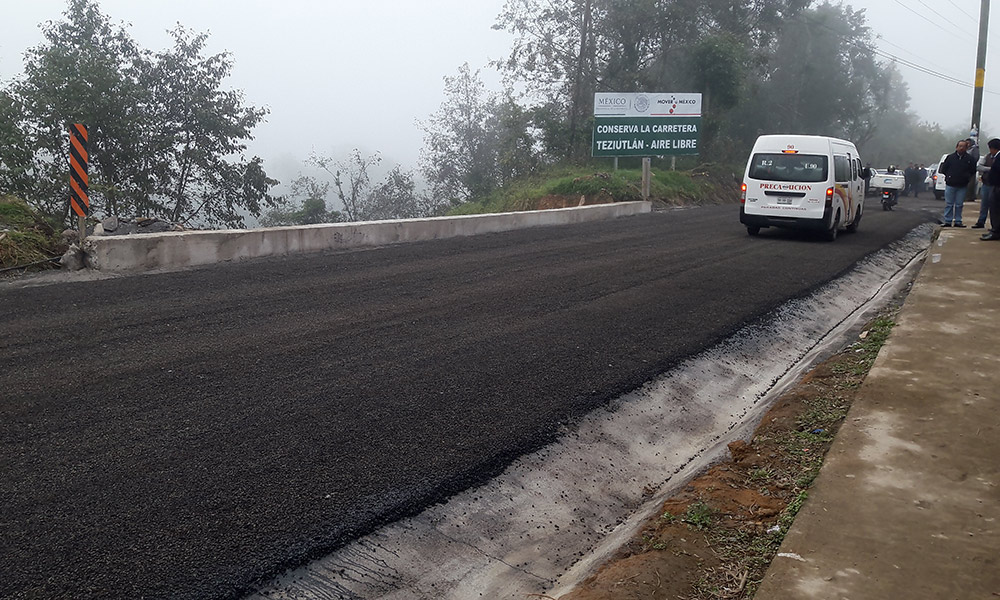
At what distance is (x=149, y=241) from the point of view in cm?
1018

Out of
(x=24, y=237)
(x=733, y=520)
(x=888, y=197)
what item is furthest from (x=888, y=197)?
(x=733, y=520)

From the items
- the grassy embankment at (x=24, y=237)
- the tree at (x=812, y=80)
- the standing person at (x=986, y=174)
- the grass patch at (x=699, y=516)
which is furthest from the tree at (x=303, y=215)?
the tree at (x=812, y=80)

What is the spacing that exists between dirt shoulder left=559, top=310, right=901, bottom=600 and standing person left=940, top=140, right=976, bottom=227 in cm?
1264

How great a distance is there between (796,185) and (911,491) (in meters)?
13.2

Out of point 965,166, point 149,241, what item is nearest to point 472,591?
point 149,241

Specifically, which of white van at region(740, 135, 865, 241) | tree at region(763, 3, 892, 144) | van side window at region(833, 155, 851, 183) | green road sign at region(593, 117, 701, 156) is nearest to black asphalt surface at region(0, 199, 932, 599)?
white van at region(740, 135, 865, 241)

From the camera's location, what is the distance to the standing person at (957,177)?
15.7m

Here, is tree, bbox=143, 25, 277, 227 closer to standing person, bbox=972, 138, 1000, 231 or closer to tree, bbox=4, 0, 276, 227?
tree, bbox=4, 0, 276, 227

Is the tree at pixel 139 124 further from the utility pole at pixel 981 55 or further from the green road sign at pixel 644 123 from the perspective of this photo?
the utility pole at pixel 981 55

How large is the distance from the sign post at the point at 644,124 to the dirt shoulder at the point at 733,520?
2328 cm

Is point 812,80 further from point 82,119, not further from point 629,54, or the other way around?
point 82,119

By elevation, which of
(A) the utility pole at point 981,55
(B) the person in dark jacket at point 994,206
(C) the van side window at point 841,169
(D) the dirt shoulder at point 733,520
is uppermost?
(A) the utility pole at point 981,55

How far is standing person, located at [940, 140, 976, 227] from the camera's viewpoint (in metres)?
15.7

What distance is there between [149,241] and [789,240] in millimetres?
12589
